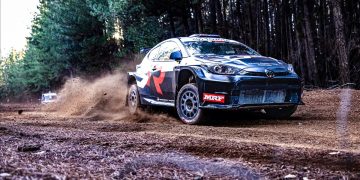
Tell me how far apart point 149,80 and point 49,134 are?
336 centimetres

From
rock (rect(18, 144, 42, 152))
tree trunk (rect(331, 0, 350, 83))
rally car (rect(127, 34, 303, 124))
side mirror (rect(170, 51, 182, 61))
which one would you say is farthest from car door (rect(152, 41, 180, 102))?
tree trunk (rect(331, 0, 350, 83))

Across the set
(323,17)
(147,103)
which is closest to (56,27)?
(323,17)

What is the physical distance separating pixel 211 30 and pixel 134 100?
50.4 ft

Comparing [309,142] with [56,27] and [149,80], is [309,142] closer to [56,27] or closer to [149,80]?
[149,80]

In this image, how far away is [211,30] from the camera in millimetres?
24719

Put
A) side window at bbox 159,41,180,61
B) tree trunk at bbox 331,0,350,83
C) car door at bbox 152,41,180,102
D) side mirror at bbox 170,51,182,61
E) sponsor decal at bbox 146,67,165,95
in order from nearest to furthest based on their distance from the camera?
side mirror at bbox 170,51,182,61, car door at bbox 152,41,180,102, sponsor decal at bbox 146,67,165,95, side window at bbox 159,41,180,61, tree trunk at bbox 331,0,350,83

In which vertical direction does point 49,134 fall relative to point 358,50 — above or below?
below

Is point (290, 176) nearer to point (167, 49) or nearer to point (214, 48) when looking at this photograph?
point (214, 48)

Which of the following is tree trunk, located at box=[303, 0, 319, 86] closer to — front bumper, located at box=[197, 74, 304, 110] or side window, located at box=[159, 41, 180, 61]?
side window, located at box=[159, 41, 180, 61]

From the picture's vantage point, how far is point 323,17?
796 inches

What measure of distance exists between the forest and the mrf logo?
8285 mm

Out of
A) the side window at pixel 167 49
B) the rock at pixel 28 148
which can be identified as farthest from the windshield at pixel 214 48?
the rock at pixel 28 148

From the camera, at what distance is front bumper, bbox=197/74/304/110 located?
24.3ft

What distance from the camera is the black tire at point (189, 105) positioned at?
7801mm
